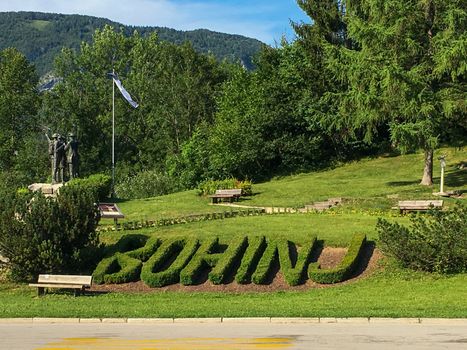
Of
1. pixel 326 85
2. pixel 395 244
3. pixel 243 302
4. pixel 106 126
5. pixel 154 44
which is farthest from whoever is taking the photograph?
pixel 154 44

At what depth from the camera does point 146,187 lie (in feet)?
158

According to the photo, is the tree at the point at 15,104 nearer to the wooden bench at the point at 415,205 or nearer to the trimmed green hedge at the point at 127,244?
the trimmed green hedge at the point at 127,244

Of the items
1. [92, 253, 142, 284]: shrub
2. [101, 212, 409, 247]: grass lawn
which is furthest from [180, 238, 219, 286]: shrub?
[92, 253, 142, 284]: shrub

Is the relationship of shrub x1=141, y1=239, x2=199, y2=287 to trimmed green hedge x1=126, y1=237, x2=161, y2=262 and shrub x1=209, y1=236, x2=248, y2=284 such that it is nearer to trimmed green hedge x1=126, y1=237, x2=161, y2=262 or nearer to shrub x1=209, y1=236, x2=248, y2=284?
trimmed green hedge x1=126, y1=237, x2=161, y2=262

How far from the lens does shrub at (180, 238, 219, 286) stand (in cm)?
1781

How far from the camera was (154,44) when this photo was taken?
70.0 metres

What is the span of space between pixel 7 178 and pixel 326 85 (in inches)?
1135

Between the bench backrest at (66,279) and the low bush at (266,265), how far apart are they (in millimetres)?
4591

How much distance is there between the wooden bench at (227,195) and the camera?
31.4 metres

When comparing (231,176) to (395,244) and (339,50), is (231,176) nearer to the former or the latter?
(339,50)

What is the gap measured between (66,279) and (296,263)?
21.7 ft

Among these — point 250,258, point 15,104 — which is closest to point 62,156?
point 250,258

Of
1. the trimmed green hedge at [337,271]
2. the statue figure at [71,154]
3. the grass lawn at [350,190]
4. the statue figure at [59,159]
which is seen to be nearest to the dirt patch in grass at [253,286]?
the trimmed green hedge at [337,271]

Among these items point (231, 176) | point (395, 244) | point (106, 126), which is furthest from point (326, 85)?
point (395, 244)
